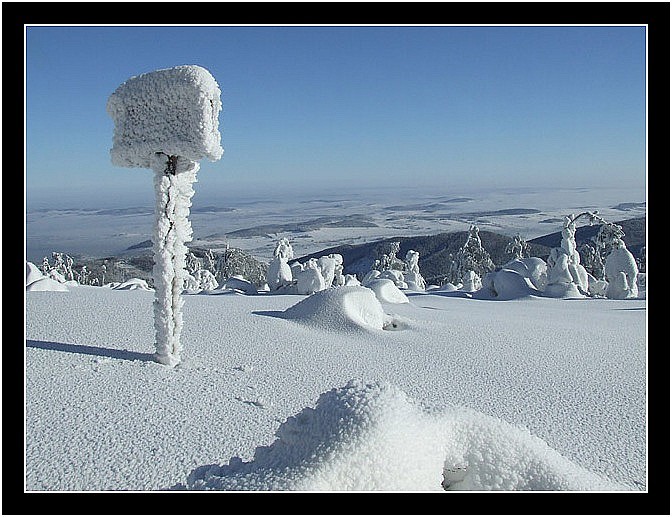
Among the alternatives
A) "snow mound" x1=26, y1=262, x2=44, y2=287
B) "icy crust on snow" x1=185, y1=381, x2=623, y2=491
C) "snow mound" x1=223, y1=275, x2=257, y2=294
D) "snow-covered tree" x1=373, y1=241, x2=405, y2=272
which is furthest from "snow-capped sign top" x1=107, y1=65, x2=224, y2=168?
"snow-covered tree" x1=373, y1=241, x2=405, y2=272

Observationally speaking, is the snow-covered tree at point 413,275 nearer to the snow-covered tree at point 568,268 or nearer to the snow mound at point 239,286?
the snow-covered tree at point 568,268

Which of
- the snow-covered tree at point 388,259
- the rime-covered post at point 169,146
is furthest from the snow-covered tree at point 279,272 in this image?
the rime-covered post at point 169,146

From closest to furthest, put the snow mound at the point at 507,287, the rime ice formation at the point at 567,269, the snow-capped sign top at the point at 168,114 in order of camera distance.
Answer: the snow-capped sign top at the point at 168,114 → the snow mound at the point at 507,287 → the rime ice formation at the point at 567,269

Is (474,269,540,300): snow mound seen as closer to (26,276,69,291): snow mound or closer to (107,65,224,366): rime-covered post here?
(26,276,69,291): snow mound

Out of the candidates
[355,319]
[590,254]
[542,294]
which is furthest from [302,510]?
[590,254]

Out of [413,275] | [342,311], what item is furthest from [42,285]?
[413,275]

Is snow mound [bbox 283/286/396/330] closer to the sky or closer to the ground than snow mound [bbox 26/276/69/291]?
closer to the ground
